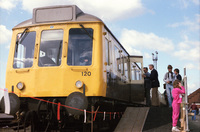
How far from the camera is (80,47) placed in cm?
813

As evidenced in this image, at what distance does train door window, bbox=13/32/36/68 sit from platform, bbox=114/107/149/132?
3193mm

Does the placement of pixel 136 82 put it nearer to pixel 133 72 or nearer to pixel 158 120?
pixel 133 72

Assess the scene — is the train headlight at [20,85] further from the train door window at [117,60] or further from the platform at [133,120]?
the train door window at [117,60]

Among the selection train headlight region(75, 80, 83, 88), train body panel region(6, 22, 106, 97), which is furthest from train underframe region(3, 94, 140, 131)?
train headlight region(75, 80, 83, 88)

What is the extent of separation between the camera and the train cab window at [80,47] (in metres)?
8.05

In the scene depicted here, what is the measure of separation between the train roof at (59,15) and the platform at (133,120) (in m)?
3.13

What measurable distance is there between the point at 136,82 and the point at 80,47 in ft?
18.5

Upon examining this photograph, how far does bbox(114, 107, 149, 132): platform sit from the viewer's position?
27.5ft

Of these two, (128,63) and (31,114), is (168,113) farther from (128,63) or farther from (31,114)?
(31,114)

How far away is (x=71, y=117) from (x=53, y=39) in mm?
2248

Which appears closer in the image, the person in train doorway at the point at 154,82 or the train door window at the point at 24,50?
the train door window at the point at 24,50

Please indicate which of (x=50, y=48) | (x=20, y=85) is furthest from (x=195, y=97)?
(x=20, y=85)

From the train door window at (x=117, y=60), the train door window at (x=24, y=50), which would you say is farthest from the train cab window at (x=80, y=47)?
the train door window at (x=117, y=60)

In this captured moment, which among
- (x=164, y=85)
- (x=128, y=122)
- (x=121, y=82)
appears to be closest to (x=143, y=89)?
(x=164, y=85)
